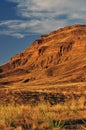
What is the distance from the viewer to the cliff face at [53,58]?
104 m

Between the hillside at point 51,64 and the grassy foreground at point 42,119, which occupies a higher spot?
the hillside at point 51,64

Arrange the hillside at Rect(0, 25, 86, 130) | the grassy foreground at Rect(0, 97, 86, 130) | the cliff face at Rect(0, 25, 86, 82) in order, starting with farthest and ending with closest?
the cliff face at Rect(0, 25, 86, 82) → the hillside at Rect(0, 25, 86, 130) → the grassy foreground at Rect(0, 97, 86, 130)

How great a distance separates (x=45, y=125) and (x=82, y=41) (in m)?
106

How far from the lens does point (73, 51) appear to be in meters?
117

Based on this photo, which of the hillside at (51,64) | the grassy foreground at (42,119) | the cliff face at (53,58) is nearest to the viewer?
the grassy foreground at (42,119)

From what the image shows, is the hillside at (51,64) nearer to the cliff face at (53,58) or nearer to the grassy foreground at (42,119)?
the cliff face at (53,58)

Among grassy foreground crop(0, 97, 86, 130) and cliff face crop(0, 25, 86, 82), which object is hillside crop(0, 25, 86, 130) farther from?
grassy foreground crop(0, 97, 86, 130)

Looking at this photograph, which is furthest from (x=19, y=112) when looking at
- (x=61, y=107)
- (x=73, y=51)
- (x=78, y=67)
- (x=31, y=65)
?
(x=31, y=65)

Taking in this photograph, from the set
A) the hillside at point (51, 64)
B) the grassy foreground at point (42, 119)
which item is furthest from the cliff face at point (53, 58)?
the grassy foreground at point (42, 119)

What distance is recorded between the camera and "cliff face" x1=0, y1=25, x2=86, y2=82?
104062 mm

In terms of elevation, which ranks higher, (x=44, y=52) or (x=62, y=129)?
(x=44, y=52)

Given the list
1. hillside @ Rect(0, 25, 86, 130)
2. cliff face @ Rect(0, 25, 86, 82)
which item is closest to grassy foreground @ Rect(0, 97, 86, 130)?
hillside @ Rect(0, 25, 86, 130)

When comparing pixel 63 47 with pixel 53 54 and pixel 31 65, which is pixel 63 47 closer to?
pixel 53 54

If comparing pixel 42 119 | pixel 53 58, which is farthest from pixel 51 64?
pixel 42 119
